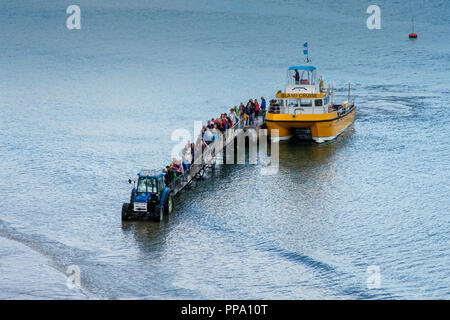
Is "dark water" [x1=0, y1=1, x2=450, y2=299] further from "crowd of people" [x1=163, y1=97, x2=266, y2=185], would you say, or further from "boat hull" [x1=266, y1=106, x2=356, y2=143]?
"crowd of people" [x1=163, y1=97, x2=266, y2=185]

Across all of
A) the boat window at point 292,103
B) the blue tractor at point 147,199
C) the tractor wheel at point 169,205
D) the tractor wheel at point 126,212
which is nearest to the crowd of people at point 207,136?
the tractor wheel at point 169,205

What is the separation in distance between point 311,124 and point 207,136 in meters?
7.82

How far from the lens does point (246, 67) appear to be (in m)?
80.9

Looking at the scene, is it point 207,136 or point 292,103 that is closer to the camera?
point 207,136

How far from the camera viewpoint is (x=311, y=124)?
3819 centimetres

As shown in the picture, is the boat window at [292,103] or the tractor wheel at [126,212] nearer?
the tractor wheel at [126,212]

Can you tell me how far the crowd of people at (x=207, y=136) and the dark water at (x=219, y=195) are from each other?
1.23 metres

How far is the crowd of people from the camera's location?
27.9 meters

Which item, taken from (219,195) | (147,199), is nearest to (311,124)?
(219,195)

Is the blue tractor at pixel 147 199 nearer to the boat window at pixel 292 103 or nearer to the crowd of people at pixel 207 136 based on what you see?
the crowd of people at pixel 207 136

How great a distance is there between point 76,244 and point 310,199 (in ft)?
33.4

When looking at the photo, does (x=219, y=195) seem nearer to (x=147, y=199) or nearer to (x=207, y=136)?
(x=207, y=136)

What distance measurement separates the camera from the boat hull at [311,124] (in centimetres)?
3778
